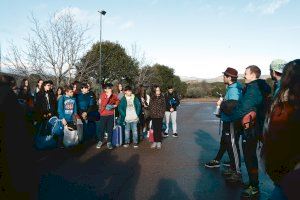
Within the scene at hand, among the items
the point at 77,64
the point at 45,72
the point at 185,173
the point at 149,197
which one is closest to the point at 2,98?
the point at 149,197

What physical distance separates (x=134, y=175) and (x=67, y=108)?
12.3 ft

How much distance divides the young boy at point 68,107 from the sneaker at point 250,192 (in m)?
5.54

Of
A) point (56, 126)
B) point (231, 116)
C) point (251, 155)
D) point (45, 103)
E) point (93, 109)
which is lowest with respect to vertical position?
point (251, 155)

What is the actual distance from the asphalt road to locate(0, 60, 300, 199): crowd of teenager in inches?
16.6

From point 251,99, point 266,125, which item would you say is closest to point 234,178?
point 251,99

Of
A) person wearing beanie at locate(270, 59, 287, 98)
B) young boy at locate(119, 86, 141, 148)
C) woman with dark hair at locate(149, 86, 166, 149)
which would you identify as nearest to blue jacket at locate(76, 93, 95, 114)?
young boy at locate(119, 86, 141, 148)

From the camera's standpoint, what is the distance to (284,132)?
2014 mm

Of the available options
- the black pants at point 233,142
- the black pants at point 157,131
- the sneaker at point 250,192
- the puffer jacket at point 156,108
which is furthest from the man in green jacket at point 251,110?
the puffer jacket at point 156,108

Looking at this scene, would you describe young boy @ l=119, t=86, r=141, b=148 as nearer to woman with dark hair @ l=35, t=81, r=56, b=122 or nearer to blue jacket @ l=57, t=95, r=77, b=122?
blue jacket @ l=57, t=95, r=77, b=122

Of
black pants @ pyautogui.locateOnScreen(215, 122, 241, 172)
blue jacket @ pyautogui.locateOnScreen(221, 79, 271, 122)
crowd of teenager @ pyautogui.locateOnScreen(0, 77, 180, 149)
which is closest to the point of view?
blue jacket @ pyautogui.locateOnScreen(221, 79, 271, 122)

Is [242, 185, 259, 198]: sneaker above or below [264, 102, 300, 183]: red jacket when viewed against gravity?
below

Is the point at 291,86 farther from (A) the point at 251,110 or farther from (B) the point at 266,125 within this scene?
(A) the point at 251,110

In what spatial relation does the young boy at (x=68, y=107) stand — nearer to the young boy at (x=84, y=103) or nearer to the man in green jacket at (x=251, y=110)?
the young boy at (x=84, y=103)

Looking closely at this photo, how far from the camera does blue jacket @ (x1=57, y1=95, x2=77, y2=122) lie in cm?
1023
